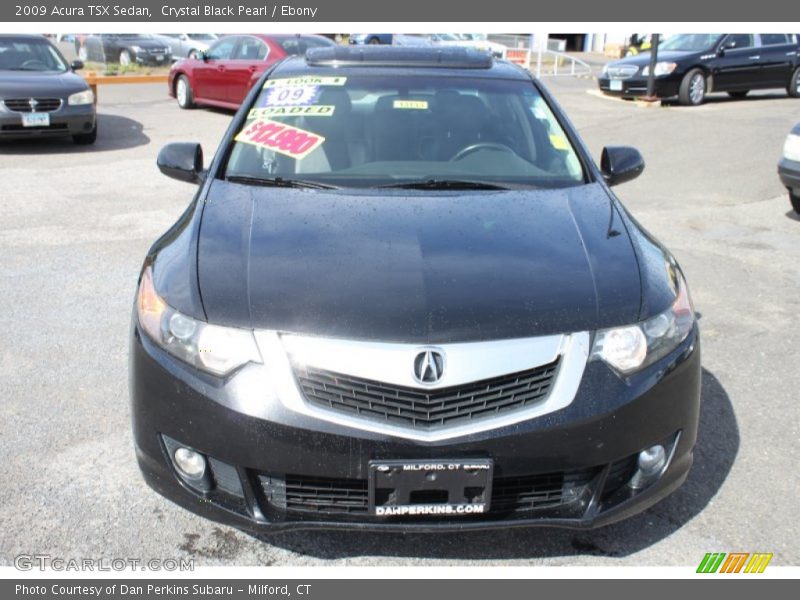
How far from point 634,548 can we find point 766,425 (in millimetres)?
1333

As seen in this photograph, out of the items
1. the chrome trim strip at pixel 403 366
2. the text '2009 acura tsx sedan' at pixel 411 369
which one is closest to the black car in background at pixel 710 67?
the text '2009 acura tsx sedan' at pixel 411 369

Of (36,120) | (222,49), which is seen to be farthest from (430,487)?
(222,49)

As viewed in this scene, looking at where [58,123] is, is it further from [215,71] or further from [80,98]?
[215,71]

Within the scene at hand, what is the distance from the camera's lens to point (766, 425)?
417 centimetres

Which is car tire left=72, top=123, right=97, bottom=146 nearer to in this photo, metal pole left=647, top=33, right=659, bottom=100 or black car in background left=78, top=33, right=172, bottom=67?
metal pole left=647, top=33, right=659, bottom=100

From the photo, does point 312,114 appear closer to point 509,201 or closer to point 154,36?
point 509,201

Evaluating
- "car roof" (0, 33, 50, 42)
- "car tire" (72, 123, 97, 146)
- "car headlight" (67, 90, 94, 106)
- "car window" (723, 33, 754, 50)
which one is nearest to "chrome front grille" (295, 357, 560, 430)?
"car headlight" (67, 90, 94, 106)

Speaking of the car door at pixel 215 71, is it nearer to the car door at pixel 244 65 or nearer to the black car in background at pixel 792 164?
the car door at pixel 244 65

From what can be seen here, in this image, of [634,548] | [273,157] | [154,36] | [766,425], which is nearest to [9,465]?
[273,157]

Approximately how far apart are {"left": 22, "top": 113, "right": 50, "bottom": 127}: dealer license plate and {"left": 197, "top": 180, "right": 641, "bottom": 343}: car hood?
865 centimetres

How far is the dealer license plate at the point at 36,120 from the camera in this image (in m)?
11.3

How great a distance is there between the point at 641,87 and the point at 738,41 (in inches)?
89.8

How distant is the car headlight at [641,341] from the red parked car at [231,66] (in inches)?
495

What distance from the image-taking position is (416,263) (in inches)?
123
